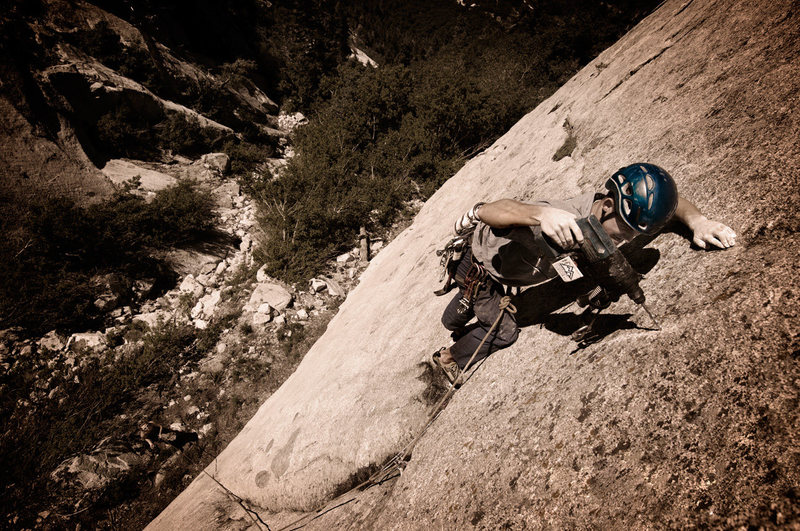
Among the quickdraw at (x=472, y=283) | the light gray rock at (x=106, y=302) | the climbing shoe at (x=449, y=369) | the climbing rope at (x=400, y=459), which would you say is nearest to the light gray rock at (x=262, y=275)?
the light gray rock at (x=106, y=302)

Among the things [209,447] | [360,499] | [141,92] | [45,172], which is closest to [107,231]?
[45,172]

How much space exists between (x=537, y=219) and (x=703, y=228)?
115cm

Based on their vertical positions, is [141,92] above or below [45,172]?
above

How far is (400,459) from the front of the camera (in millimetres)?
2705

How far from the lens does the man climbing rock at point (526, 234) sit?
1.92 meters

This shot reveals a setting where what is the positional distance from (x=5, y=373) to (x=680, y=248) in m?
11.3

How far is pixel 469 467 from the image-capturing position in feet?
6.86

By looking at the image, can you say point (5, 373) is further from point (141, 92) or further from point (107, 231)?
point (141, 92)

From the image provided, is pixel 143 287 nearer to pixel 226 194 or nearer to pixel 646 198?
pixel 226 194

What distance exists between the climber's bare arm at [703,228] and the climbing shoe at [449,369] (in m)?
2.13

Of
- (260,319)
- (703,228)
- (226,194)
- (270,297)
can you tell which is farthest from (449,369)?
(226,194)

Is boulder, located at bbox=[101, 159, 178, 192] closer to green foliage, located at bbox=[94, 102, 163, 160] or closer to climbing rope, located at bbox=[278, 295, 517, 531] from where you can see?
green foliage, located at bbox=[94, 102, 163, 160]

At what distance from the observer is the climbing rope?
2666 millimetres

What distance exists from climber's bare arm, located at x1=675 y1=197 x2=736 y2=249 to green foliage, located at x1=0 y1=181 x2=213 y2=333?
10.9 metres
